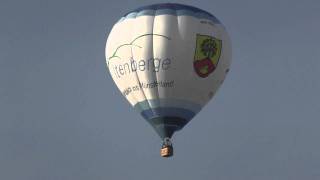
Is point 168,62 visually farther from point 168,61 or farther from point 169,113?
point 169,113

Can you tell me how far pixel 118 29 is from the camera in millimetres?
81688

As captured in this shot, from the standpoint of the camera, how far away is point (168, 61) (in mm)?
80000

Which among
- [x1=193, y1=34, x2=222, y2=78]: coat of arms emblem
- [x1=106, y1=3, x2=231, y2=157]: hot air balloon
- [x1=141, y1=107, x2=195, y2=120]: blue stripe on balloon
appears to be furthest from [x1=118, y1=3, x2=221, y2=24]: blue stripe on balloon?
[x1=141, y1=107, x2=195, y2=120]: blue stripe on balloon

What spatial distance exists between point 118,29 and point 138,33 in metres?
1.57

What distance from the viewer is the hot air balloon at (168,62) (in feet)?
262

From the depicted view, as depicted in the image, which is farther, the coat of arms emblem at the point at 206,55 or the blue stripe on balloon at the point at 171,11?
the blue stripe on balloon at the point at 171,11

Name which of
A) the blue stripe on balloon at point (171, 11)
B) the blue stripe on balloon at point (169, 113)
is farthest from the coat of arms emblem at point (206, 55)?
the blue stripe on balloon at point (169, 113)

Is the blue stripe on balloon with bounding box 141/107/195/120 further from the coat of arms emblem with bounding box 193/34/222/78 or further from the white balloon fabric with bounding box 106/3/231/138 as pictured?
the coat of arms emblem with bounding box 193/34/222/78

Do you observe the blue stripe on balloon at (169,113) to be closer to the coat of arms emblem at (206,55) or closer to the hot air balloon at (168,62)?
the hot air balloon at (168,62)

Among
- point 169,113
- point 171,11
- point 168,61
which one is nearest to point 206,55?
point 168,61

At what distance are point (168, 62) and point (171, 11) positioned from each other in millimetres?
2713

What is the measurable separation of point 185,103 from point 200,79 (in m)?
1.41

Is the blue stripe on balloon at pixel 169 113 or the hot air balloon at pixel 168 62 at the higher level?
the hot air balloon at pixel 168 62

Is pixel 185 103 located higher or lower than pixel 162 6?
lower
